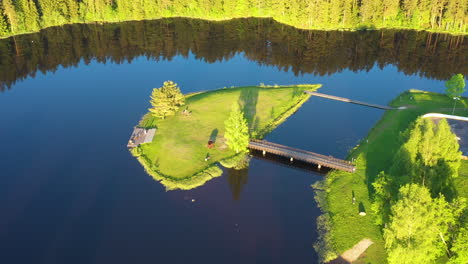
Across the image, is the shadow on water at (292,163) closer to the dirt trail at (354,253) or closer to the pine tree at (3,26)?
the dirt trail at (354,253)

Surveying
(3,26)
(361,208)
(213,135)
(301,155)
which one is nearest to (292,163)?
(301,155)

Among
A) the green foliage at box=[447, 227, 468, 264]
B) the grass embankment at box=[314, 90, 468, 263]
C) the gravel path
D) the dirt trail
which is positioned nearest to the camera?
the green foliage at box=[447, 227, 468, 264]

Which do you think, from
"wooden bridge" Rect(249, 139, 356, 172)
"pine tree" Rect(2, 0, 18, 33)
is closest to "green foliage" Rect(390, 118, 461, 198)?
"wooden bridge" Rect(249, 139, 356, 172)

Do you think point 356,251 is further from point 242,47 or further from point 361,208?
point 242,47

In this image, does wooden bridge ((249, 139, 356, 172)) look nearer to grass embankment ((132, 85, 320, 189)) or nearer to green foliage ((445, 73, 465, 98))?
grass embankment ((132, 85, 320, 189))

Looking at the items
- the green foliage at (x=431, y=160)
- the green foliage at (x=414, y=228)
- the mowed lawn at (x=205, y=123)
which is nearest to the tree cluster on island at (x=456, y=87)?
the mowed lawn at (x=205, y=123)

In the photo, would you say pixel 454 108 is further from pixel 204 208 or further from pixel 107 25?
pixel 107 25
